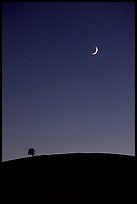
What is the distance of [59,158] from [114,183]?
1.76 ft

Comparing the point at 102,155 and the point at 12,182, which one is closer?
the point at 12,182

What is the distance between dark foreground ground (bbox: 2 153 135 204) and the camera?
2625 mm

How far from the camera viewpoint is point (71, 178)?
280 centimetres

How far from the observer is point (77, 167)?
2.88m

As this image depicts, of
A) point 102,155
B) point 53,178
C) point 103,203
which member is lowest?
point 103,203

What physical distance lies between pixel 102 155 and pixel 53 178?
1.71 ft

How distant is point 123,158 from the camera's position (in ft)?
9.73

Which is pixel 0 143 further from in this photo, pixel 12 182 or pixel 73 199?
pixel 73 199

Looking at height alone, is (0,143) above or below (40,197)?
above

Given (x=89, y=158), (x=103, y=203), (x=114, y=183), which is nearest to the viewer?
(x=103, y=203)

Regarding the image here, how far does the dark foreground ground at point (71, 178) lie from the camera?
8.61 feet

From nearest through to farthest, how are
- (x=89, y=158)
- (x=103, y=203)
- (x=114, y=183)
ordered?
(x=103, y=203) → (x=114, y=183) → (x=89, y=158)

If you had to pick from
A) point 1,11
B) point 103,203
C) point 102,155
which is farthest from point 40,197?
point 1,11

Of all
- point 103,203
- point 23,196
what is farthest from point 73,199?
point 23,196
